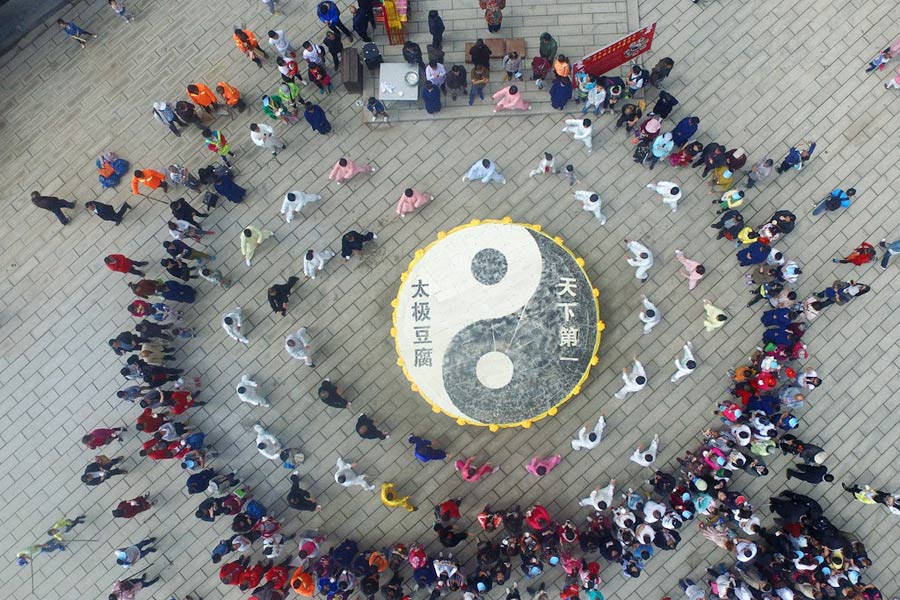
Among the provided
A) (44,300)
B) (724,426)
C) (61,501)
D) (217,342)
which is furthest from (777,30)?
(61,501)

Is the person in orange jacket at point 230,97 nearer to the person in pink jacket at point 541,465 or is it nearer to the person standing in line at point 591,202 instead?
the person standing in line at point 591,202

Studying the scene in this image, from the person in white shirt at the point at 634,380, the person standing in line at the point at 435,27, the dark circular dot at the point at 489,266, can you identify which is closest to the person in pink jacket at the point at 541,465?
the person in white shirt at the point at 634,380

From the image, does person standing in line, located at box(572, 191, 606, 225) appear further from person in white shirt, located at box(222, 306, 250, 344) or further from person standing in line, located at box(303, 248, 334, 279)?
person in white shirt, located at box(222, 306, 250, 344)

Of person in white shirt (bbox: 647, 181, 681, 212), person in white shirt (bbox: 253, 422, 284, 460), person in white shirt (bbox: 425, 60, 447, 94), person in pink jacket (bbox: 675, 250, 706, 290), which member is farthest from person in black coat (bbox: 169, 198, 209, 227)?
person in pink jacket (bbox: 675, 250, 706, 290)

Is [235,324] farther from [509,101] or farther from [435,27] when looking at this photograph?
[435,27]

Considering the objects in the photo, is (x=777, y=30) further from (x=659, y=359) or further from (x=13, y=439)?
(x=13, y=439)

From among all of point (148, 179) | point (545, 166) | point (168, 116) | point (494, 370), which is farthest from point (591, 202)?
point (168, 116)
